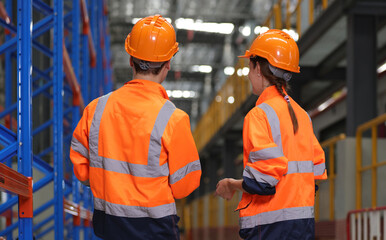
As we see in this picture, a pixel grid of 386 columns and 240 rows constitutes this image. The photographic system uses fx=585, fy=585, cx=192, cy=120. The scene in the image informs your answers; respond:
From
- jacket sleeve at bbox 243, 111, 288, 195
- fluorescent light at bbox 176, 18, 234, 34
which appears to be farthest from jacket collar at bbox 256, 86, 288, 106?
fluorescent light at bbox 176, 18, 234, 34

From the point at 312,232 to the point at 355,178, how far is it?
5.82 meters

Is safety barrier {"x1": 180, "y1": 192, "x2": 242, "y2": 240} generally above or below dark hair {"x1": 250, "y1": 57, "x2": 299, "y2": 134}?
below

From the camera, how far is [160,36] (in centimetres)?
340

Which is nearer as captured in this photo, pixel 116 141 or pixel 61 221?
pixel 116 141

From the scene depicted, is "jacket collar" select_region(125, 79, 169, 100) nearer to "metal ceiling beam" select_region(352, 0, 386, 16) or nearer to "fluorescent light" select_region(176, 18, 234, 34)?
"metal ceiling beam" select_region(352, 0, 386, 16)

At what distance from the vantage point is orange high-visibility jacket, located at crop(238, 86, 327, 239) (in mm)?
3221

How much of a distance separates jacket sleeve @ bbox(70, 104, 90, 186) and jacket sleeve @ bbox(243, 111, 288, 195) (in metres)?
0.90

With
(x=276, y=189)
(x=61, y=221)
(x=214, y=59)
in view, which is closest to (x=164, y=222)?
(x=276, y=189)

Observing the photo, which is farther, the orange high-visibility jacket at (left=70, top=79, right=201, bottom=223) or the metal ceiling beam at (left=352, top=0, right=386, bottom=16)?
the metal ceiling beam at (left=352, top=0, right=386, bottom=16)

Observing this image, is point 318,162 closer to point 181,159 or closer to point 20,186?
point 181,159

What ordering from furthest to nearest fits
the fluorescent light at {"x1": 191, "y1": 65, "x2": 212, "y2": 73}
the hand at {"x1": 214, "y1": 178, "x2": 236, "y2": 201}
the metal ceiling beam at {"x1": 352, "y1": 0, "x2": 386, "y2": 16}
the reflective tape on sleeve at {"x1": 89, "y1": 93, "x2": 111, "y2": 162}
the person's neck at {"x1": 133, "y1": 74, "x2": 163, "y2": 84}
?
the fluorescent light at {"x1": 191, "y1": 65, "x2": 212, "y2": 73} < the metal ceiling beam at {"x1": 352, "y1": 0, "x2": 386, "y2": 16} < the hand at {"x1": 214, "y1": 178, "x2": 236, "y2": 201} < the person's neck at {"x1": 133, "y1": 74, "x2": 163, "y2": 84} < the reflective tape on sleeve at {"x1": 89, "y1": 93, "x2": 111, "y2": 162}

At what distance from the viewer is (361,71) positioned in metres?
9.31

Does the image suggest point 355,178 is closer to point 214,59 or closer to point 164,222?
point 164,222

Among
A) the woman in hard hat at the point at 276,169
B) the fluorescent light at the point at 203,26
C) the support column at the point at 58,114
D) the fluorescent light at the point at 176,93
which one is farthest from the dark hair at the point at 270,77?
the fluorescent light at the point at 176,93
